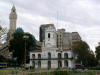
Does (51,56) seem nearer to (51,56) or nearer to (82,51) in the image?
(51,56)

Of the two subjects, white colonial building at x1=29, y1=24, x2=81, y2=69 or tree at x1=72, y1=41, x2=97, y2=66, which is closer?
tree at x1=72, y1=41, x2=97, y2=66

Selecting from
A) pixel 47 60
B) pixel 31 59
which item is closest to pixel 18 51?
pixel 31 59

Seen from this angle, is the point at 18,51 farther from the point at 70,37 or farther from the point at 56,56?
the point at 70,37

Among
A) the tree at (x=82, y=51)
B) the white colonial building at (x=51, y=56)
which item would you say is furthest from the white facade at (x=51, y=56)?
the tree at (x=82, y=51)

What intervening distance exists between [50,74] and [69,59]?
140 ft

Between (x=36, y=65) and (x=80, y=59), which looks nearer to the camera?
(x=80, y=59)

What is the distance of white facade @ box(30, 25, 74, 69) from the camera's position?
71.3 m

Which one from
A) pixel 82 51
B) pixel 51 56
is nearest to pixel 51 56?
pixel 51 56

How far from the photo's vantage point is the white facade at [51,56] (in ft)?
234

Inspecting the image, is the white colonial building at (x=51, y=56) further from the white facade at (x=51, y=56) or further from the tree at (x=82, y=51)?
the tree at (x=82, y=51)

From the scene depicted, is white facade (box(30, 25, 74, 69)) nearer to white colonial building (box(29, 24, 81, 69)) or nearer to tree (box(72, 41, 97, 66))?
white colonial building (box(29, 24, 81, 69))

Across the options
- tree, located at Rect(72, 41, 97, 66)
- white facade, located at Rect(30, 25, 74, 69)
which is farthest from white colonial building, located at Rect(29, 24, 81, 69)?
tree, located at Rect(72, 41, 97, 66)

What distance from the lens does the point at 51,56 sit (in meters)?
73.1

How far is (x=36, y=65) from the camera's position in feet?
242
